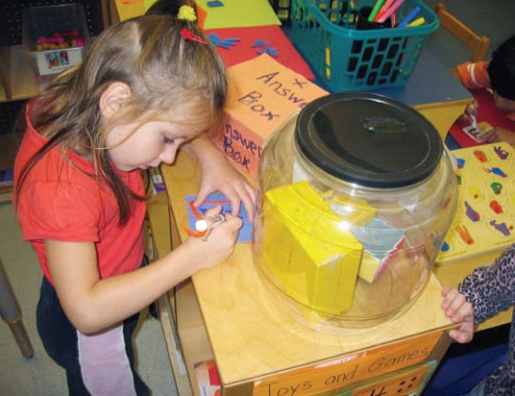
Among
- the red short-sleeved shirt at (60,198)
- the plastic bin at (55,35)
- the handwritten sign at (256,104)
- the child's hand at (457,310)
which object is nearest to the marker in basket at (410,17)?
the handwritten sign at (256,104)

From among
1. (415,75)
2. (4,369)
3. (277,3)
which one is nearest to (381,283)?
(415,75)

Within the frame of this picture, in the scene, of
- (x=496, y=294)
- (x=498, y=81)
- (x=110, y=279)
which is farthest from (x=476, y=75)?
(x=110, y=279)

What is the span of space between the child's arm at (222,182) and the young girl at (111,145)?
60mm

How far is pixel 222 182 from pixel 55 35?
4.27 ft

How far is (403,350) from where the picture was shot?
72 cm

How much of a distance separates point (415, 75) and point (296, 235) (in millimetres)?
745

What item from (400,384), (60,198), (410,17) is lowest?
(400,384)

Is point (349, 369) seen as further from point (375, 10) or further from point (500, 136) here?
point (500, 136)

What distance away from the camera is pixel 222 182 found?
879mm

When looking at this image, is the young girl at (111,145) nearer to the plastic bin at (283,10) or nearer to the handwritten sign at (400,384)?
the handwritten sign at (400,384)

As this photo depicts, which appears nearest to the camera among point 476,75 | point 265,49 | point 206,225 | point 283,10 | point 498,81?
point 206,225

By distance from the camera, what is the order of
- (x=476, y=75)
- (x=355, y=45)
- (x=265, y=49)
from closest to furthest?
(x=355, y=45) < (x=265, y=49) < (x=476, y=75)

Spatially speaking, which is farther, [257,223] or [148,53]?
[257,223]

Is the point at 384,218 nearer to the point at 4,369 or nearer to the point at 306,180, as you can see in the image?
the point at 306,180
